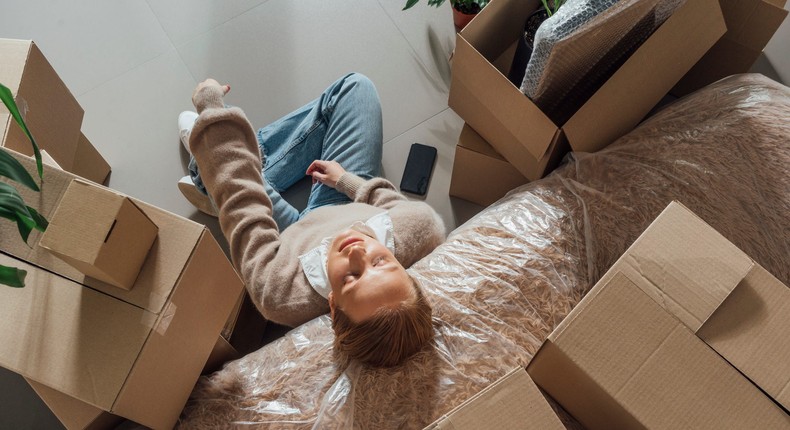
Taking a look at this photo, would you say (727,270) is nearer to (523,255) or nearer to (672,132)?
(523,255)

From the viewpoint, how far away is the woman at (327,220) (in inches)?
39.0

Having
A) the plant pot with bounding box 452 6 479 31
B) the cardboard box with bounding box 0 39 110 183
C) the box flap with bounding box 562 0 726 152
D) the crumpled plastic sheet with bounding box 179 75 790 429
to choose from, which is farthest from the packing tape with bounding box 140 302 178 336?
the plant pot with bounding box 452 6 479 31

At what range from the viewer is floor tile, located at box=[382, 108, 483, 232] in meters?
1.67

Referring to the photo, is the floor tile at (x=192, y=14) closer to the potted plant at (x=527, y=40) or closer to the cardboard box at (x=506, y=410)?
the potted plant at (x=527, y=40)

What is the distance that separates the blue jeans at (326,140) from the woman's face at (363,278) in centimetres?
45

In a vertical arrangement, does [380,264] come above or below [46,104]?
below

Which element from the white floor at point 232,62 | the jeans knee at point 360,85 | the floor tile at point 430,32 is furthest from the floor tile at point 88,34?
the floor tile at point 430,32

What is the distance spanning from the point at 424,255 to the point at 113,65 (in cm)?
132

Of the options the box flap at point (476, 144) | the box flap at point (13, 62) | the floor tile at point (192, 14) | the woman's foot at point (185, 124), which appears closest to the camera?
the box flap at point (13, 62)

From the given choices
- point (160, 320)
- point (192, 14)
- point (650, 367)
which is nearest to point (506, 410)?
point (650, 367)

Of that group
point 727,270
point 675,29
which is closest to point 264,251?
point 727,270

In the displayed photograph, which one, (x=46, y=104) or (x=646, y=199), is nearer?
(x=646, y=199)

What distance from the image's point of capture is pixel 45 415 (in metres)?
1.43

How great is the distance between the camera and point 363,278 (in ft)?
3.28
